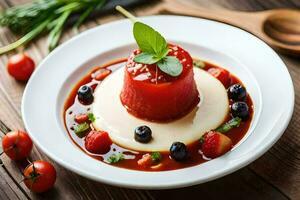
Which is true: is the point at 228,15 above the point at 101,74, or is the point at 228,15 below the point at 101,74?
below

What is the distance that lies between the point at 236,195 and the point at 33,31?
7.12 ft

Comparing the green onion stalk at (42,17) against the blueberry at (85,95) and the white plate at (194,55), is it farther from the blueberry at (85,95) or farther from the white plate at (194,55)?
the blueberry at (85,95)

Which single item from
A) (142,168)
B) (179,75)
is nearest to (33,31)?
(179,75)

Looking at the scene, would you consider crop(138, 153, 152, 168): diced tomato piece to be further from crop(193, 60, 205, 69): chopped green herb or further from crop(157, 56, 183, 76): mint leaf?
crop(193, 60, 205, 69): chopped green herb

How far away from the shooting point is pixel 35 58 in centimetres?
412

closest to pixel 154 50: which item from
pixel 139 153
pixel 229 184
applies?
pixel 139 153

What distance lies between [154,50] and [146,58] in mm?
66

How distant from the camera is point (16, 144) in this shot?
3.18 metres

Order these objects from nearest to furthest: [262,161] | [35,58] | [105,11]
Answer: [262,161] → [35,58] → [105,11]

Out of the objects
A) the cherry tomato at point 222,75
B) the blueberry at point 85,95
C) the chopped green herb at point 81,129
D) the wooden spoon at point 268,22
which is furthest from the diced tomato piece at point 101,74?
the wooden spoon at point 268,22

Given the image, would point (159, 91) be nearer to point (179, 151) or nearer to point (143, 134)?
point (143, 134)

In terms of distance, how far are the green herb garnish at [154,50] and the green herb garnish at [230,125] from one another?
403 millimetres

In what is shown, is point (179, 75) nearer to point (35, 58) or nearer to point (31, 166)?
point (31, 166)

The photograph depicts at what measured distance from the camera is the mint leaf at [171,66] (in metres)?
3.23
